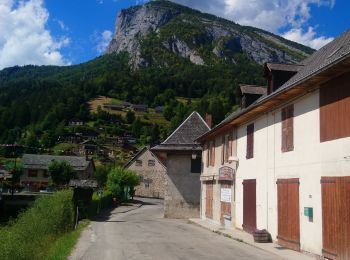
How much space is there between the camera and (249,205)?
67.9ft

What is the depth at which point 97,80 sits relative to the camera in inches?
7101

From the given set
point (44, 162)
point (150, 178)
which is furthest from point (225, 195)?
point (44, 162)

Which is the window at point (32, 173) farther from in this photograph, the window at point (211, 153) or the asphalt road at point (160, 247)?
the asphalt road at point (160, 247)

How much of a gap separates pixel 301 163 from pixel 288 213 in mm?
2047

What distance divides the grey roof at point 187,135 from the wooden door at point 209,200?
15.6 feet

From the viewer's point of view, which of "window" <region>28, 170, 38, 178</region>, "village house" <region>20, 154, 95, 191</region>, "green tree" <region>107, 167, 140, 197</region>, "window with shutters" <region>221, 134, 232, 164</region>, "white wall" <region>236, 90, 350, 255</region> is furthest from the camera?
"window" <region>28, 170, 38, 178</region>

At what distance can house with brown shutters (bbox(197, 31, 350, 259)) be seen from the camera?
12.4 metres

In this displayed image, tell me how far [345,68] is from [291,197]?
214 inches

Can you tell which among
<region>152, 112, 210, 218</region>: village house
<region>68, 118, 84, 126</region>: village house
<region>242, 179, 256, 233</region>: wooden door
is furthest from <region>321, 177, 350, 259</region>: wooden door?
<region>68, 118, 84, 126</region>: village house

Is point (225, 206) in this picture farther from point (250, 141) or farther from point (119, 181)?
point (119, 181)

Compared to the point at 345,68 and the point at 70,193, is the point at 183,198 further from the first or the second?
the point at 345,68

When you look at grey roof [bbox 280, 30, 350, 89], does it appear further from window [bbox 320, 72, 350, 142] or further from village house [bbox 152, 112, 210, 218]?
village house [bbox 152, 112, 210, 218]

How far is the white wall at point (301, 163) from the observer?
13.2 m

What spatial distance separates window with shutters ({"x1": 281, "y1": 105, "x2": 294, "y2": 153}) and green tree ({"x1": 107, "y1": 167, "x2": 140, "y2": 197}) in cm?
3953
